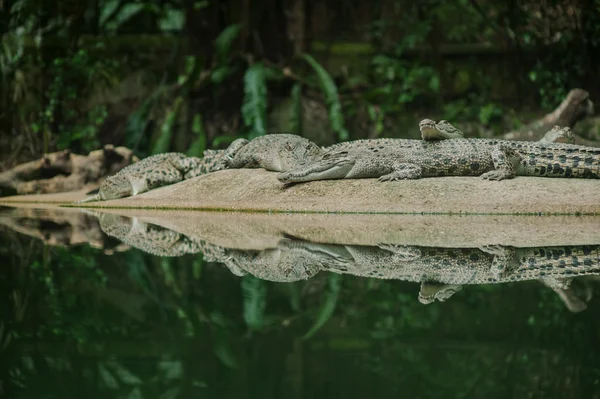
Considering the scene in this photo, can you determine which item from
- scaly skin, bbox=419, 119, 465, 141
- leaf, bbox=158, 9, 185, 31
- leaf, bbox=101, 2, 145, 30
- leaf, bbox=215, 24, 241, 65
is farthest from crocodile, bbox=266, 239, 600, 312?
leaf, bbox=158, 9, 185, 31

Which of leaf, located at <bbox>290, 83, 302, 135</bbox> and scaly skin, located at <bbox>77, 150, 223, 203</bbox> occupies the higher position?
leaf, located at <bbox>290, 83, 302, 135</bbox>

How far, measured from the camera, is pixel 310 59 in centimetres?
1123

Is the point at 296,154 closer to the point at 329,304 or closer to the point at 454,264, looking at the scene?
the point at 454,264

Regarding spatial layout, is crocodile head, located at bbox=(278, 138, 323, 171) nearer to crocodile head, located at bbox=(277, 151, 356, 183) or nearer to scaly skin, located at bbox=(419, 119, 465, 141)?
crocodile head, located at bbox=(277, 151, 356, 183)

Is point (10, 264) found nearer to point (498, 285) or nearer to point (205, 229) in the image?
point (205, 229)

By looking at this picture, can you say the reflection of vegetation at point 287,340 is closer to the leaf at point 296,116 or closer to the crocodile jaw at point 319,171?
the crocodile jaw at point 319,171

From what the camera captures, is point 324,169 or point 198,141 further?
point 198,141

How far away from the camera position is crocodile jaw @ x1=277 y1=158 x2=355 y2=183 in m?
6.24

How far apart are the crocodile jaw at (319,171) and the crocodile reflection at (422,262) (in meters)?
2.10

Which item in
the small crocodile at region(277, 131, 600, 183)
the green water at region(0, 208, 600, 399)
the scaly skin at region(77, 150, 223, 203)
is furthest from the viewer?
the scaly skin at region(77, 150, 223, 203)

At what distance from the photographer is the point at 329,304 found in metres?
2.20

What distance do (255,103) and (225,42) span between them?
1.47 meters

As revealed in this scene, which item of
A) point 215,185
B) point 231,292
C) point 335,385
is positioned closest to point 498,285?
point 231,292

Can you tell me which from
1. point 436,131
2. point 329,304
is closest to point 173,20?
point 436,131
